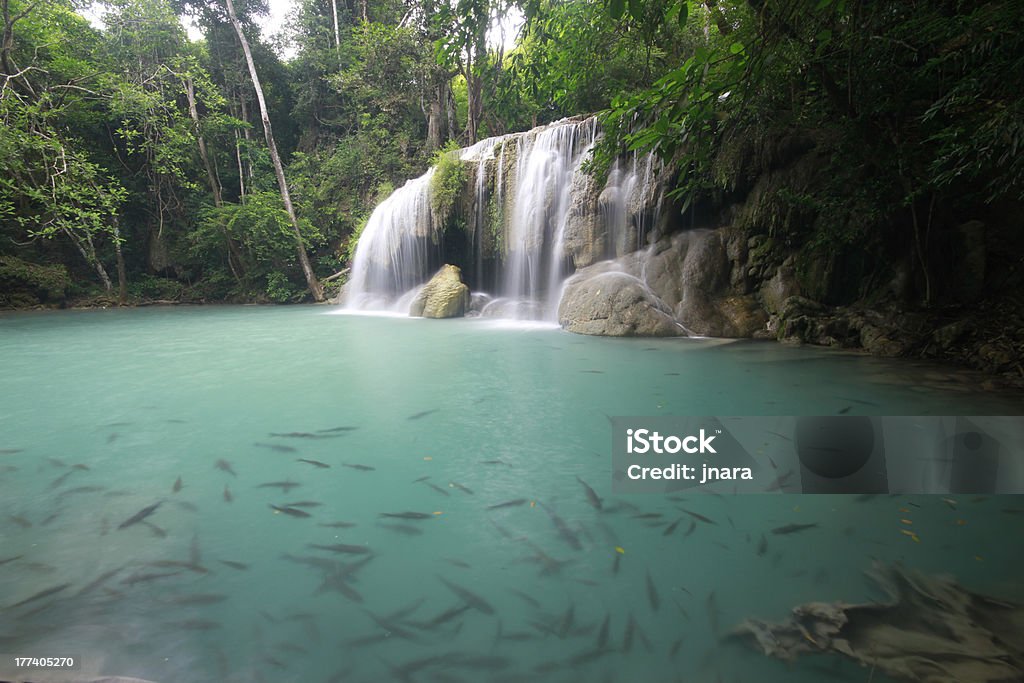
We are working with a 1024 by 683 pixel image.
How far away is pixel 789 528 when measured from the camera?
2090 mm

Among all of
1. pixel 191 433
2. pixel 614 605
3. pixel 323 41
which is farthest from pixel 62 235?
pixel 614 605

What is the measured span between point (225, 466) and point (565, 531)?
84.3 inches

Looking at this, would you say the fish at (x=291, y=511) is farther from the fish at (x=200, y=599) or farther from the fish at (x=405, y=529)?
the fish at (x=200, y=599)

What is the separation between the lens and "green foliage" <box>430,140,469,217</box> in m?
12.0

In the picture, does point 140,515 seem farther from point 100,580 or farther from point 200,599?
point 200,599

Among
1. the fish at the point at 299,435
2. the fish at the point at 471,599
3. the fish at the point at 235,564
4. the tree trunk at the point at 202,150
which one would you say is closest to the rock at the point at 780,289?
the fish at the point at 299,435

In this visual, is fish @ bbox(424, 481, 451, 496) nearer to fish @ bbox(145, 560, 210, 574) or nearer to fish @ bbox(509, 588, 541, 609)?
fish @ bbox(509, 588, 541, 609)

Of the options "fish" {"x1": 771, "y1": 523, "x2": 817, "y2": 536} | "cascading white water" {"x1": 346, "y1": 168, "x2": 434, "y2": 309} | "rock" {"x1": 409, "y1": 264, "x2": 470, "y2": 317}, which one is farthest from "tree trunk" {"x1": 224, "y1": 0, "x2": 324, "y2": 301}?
"fish" {"x1": 771, "y1": 523, "x2": 817, "y2": 536}

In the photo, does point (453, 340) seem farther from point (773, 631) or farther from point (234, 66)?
point (234, 66)

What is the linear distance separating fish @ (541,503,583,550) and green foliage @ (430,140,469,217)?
10.9m

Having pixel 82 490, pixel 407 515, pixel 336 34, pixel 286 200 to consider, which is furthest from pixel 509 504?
pixel 336 34

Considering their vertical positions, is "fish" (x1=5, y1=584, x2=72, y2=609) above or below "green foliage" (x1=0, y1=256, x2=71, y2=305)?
below

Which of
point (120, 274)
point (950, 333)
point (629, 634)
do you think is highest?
point (120, 274)

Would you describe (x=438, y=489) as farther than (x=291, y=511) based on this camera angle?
Yes
